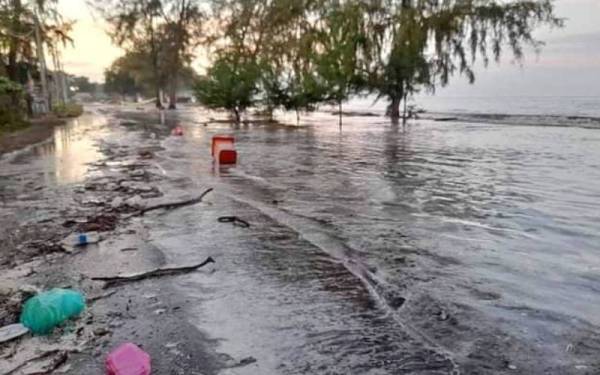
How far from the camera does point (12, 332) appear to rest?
3684 millimetres

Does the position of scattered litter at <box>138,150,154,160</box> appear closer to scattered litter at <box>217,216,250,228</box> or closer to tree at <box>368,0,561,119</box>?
scattered litter at <box>217,216,250,228</box>

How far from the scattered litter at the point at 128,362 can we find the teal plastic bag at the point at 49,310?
2.42 ft

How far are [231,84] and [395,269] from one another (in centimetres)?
2873

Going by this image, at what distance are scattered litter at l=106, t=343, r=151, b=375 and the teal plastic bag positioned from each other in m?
0.74

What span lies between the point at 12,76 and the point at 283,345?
3294cm

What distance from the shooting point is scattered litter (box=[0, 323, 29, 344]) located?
3.61m

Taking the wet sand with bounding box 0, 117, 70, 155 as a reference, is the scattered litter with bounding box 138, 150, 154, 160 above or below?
below

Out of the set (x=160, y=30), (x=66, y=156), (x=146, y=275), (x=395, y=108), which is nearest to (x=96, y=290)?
(x=146, y=275)

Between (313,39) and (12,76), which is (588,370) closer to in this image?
(313,39)

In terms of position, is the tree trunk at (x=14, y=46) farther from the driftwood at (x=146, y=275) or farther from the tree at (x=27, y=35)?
the driftwood at (x=146, y=275)

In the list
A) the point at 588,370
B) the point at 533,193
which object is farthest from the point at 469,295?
the point at 533,193

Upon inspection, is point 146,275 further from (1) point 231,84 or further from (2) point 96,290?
(1) point 231,84

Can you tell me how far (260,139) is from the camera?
21422 mm

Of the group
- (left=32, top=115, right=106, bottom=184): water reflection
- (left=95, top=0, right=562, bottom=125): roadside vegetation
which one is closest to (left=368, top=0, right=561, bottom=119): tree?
(left=95, top=0, right=562, bottom=125): roadside vegetation
